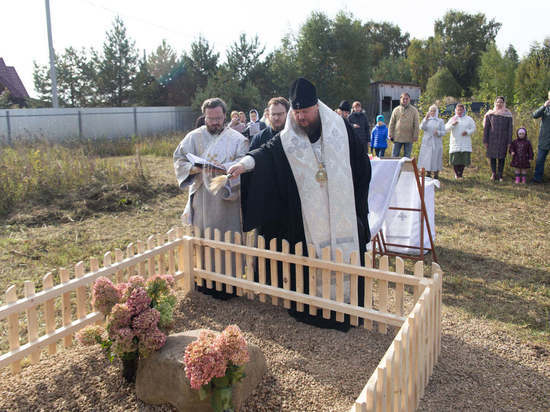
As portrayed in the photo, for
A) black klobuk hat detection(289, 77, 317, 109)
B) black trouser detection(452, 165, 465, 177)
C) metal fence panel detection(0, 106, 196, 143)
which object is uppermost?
metal fence panel detection(0, 106, 196, 143)

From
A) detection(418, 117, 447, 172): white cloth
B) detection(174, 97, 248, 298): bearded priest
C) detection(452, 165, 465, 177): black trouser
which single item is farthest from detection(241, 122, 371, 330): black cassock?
detection(452, 165, 465, 177): black trouser

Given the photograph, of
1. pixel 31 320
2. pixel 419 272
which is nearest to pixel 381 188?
pixel 419 272

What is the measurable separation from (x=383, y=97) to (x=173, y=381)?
1251 inches

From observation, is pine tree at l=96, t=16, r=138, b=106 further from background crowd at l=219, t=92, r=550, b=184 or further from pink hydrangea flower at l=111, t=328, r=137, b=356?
pink hydrangea flower at l=111, t=328, r=137, b=356

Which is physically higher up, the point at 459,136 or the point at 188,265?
the point at 459,136

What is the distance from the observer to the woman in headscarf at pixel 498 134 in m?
10.3

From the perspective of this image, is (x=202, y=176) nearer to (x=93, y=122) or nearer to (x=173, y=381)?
(x=173, y=381)

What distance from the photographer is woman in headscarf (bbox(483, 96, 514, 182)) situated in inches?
406

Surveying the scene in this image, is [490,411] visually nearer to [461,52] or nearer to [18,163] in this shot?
[18,163]

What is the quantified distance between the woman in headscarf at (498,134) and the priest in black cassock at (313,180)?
7859 millimetres

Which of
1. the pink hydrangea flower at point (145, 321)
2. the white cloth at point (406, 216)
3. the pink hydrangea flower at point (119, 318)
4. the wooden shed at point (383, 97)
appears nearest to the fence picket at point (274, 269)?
the pink hydrangea flower at point (145, 321)

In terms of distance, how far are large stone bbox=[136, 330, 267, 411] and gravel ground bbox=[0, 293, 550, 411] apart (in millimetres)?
91

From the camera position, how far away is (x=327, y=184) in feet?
12.2

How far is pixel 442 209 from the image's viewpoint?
8070 millimetres
